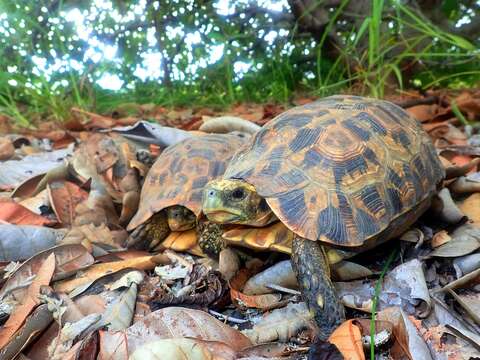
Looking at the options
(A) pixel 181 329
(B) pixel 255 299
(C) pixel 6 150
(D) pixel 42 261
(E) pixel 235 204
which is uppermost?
(C) pixel 6 150

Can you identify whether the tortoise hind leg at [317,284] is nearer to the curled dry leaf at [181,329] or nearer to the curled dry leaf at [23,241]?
the curled dry leaf at [181,329]

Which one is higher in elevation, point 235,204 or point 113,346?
point 235,204

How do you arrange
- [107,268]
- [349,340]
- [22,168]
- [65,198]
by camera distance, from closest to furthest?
[349,340] → [107,268] → [65,198] → [22,168]

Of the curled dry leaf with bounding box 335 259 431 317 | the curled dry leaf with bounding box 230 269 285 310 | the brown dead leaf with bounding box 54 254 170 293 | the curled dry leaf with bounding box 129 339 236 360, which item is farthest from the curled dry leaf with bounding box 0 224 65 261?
the curled dry leaf with bounding box 335 259 431 317

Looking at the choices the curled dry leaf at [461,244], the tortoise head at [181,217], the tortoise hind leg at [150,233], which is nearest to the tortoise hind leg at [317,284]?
the curled dry leaf at [461,244]

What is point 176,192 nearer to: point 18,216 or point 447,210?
point 18,216

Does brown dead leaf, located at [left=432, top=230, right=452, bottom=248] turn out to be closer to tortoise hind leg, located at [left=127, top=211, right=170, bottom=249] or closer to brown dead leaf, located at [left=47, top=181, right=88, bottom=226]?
tortoise hind leg, located at [left=127, top=211, right=170, bottom=249]

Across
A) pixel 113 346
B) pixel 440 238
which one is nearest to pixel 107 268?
pixel 113 346
